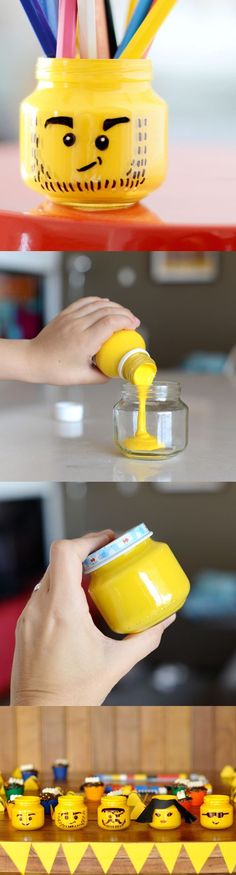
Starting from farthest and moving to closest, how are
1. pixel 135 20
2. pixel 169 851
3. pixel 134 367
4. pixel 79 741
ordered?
pixel 79 741 → pixel 169 851 → pixel 135 20 → pixel 134 367

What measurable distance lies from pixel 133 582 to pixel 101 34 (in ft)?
1.33

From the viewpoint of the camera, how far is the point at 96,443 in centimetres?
88

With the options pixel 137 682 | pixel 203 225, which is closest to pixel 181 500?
pixel 203 225

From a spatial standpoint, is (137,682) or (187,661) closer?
(187,661)

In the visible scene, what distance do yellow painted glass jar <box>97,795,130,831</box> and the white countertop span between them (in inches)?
24.1

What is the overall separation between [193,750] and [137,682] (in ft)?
2.27

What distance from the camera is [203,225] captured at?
926 mm

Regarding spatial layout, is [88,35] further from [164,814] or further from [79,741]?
[79,741]

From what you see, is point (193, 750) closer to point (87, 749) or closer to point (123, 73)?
point (87, 749)

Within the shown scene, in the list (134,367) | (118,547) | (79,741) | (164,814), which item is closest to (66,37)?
(134,367)

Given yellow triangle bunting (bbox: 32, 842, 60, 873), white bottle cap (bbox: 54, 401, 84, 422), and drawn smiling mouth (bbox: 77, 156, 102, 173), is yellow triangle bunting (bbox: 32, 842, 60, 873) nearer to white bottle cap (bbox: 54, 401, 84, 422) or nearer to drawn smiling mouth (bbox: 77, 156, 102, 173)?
white bottle cap (bbox: 54, 401, 84, 422)

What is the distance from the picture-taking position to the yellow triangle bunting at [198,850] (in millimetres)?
1399

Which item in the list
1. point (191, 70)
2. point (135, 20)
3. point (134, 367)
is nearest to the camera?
point (134, 367)

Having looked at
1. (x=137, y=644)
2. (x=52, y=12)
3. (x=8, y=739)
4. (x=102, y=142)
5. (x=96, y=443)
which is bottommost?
(x=8, y=739)
